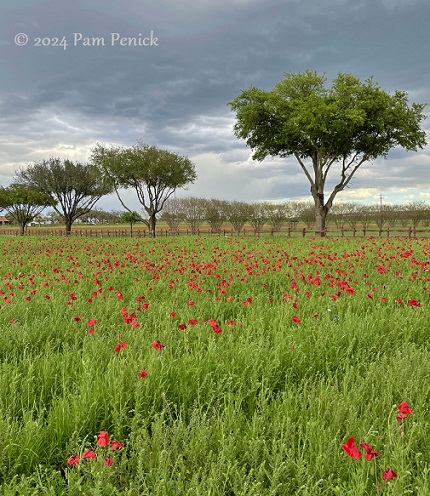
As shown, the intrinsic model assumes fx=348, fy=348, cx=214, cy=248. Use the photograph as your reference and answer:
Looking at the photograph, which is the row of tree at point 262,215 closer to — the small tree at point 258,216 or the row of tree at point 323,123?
the small tree at point 258,216

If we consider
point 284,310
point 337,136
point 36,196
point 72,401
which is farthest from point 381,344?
point 36,196

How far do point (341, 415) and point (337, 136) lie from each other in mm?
27339

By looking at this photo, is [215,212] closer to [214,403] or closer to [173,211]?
[173,211]

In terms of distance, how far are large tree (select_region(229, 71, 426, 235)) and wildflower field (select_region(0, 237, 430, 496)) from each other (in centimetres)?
2343

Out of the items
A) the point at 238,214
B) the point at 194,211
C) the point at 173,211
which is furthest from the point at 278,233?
the point at 173,211

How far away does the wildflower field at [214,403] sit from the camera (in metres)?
1.85

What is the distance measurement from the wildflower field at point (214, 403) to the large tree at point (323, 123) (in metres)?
23.4

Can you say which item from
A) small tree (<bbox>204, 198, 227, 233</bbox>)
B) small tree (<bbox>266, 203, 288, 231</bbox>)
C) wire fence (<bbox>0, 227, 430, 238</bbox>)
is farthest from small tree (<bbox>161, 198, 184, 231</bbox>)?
small tree (<bbox>266, 203, 288, 231</bbox>)

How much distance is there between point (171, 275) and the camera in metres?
7.51

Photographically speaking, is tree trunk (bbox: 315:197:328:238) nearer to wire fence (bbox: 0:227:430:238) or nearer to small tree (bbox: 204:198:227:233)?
wire fence (bbox: 0:227:430:238)

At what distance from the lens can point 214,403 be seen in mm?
2695

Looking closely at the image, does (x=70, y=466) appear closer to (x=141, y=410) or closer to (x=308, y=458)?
(x=141, y=410)

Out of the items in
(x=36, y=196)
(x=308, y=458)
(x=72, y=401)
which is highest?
(x=36, y=196)

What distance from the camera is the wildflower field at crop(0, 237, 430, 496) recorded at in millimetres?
1853
